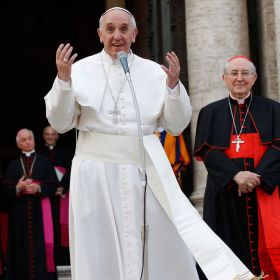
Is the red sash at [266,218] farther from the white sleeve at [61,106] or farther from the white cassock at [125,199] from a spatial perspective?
the white sleeve at [61,106]

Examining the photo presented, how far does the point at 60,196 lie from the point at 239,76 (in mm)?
4036

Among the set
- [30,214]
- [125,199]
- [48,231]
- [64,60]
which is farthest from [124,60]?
[48,231]

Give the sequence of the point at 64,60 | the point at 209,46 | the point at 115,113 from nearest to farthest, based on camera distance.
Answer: the point at 64,60
the point at 115,113
the point at 209,46

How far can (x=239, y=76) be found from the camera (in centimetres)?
777

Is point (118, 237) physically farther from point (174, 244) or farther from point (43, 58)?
point (43, 58)

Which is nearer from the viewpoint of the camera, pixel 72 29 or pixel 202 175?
pixel 202 175

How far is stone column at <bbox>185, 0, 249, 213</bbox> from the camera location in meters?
10.5

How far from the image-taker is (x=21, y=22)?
1891 cm

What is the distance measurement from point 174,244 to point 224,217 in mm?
1726

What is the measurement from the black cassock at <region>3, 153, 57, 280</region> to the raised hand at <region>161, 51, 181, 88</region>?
498 cm

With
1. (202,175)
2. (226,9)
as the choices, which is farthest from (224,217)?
(226,9)

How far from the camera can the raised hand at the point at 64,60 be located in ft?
18.6

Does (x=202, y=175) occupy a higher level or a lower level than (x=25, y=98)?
lower

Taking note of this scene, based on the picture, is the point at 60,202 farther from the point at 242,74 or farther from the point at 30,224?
the point at 242,74
